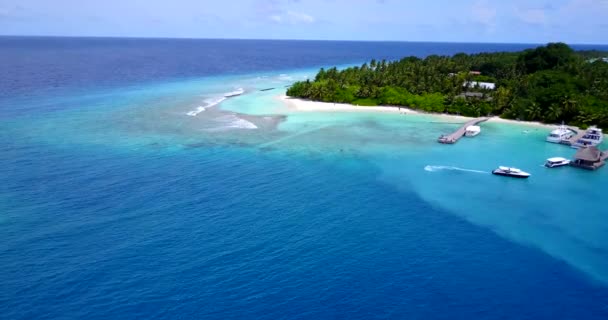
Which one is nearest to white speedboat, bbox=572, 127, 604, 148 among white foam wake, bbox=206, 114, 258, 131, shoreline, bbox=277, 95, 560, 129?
shoreline, bbox=277, 95, 560, 129

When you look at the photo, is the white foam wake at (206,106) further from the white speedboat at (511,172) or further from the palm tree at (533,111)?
the palm tree at (533,111)

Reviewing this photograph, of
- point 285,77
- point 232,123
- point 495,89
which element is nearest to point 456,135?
point 495,89

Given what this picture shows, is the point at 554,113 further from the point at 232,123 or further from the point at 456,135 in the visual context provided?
the point at 232,123

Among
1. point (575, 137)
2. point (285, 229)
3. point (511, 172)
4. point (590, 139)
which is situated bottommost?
point (285, 229)

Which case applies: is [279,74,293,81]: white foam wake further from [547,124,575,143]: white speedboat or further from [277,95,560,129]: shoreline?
[547,124,575,143]: white speedboat

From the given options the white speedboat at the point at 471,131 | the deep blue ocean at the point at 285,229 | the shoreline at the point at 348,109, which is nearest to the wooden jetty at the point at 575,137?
the deep blue ocean at the point at 285,229
